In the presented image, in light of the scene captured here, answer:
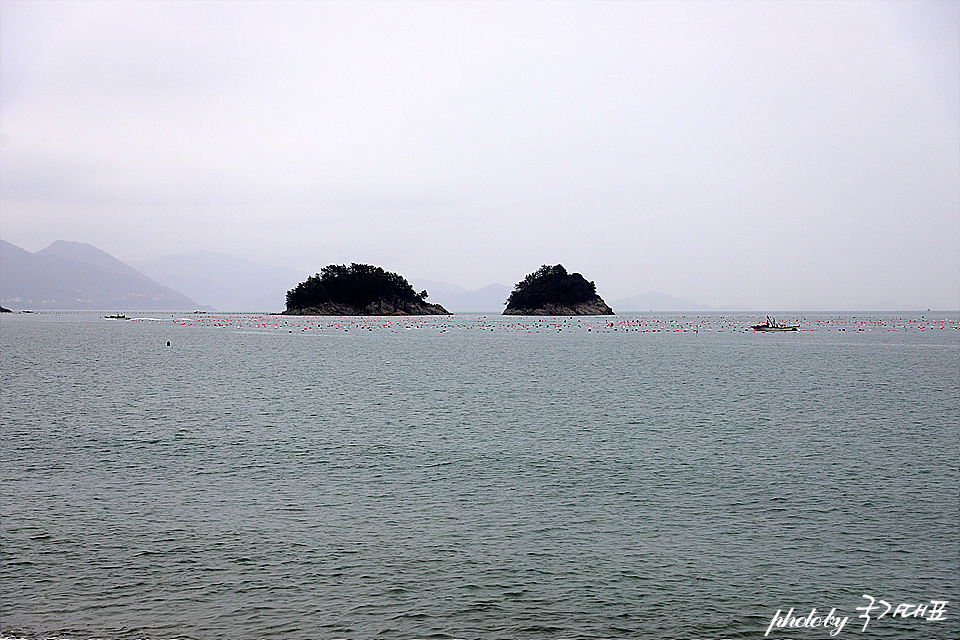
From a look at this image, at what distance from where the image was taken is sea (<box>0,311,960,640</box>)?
1356 centimetres

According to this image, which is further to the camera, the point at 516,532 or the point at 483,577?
the point at 516,532

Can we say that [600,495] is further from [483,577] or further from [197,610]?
[197,610]

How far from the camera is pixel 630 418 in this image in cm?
3794

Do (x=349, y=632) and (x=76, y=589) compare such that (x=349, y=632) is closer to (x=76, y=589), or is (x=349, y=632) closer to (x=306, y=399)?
(x=76, y=589)

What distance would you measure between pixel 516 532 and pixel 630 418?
2063 cm

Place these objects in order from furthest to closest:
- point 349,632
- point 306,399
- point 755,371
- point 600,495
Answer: point 755,371 → point 306,399 → point 600,495 → point 349,632

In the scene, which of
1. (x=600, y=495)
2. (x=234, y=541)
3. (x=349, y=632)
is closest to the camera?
(x=349, y=632)

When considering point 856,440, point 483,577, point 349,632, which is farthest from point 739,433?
point 349,632

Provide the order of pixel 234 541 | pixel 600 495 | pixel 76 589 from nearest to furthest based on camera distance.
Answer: pixel 76 589, pixel 234 541, pixel 600 495

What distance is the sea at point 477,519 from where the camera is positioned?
44.5 ft

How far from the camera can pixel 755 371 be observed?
67.2 m

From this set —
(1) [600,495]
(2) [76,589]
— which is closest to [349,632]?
(2) [76,589]

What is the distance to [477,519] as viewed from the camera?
767 inches

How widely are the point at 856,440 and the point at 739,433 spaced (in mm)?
4592
